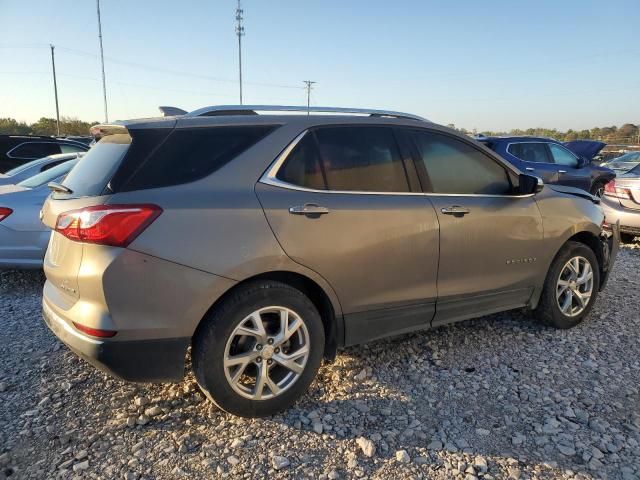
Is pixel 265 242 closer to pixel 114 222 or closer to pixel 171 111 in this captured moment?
pixel 114 222

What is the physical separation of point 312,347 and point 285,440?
1.77ft

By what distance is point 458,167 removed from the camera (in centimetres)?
362

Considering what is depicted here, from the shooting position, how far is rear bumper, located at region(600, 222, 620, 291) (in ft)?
14.7

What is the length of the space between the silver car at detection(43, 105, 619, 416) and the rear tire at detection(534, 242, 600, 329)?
1.98ft

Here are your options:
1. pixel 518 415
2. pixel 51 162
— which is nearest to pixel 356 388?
pixel 518 415

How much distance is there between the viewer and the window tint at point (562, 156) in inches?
417

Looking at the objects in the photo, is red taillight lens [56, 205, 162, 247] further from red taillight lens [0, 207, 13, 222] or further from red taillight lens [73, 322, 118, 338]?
red taillight lens [0, 207, 13, 222]

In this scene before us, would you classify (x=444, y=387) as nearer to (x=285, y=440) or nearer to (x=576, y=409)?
(x=576, y=409)

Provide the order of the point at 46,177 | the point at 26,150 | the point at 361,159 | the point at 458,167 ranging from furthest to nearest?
1. the point at 26,150
2. the point at 46,177
3. the point at 458,167
4. the point at 361,159

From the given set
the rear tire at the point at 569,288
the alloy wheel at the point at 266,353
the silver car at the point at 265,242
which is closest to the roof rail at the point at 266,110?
the silver car at the point at 265,242

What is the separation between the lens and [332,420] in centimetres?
288

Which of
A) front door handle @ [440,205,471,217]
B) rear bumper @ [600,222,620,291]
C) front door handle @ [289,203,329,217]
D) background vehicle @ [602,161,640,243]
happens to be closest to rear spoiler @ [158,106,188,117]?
front door handle @ [289,203,329,217]

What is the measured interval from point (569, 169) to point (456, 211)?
845 cm

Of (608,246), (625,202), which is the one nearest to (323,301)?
(608,246)
